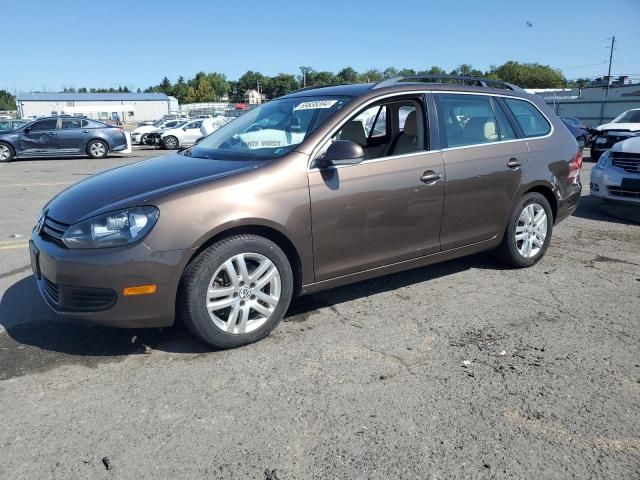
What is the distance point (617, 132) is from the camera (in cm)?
1531

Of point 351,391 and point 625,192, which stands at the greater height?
point 625,192

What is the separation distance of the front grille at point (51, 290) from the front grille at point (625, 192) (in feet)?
23.9

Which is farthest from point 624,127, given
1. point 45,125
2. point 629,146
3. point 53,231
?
point 45,125

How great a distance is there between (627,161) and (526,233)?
366 centimetres

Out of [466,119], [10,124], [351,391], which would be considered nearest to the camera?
[351,391]

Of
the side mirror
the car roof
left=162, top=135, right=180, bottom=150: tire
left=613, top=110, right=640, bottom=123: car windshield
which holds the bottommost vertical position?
left=162, top=135, right=180, bottom=150: tire

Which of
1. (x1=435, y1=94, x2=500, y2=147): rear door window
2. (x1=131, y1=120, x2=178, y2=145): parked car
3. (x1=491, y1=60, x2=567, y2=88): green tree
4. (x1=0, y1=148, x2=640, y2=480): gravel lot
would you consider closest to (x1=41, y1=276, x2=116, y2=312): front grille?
(x1=0, y1=148, x2=640, y2=480): gravel lot

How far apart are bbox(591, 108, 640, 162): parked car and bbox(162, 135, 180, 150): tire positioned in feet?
54.7

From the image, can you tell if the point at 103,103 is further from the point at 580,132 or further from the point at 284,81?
the point at 580,132

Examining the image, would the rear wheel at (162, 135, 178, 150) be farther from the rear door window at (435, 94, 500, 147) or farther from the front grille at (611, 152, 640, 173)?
the rear door window at (435, 94, 500, 147)

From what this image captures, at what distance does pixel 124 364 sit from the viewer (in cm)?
326

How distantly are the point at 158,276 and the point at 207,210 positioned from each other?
485mm

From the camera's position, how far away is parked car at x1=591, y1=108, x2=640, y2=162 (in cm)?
1513

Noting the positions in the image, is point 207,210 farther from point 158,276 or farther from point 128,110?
point 128,110
